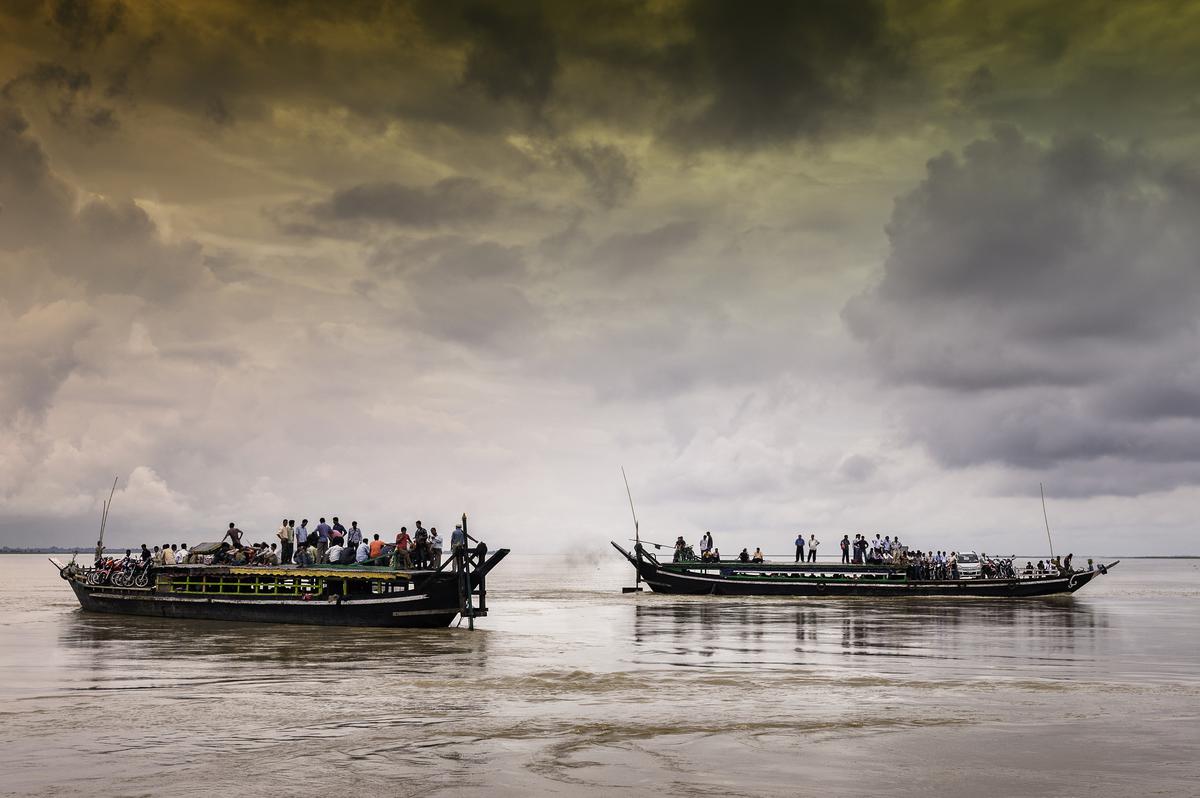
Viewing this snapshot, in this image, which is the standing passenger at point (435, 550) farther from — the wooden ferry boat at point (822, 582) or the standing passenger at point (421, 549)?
the wooden ferry boat at point (822, 582)

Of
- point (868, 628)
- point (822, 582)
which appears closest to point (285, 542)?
point (868, 628)

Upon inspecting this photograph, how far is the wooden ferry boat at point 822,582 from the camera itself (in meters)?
63.3

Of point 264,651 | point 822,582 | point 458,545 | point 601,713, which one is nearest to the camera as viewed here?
point 601,713

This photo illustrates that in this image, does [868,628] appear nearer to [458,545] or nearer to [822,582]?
[458,545]

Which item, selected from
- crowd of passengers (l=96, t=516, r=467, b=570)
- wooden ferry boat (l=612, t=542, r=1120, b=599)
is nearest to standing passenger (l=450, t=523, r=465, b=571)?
crowd of passengers (l=96, t=516, r=467, b=570)

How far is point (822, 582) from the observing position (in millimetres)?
63250

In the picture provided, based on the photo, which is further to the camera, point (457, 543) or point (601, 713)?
point (457, 543)

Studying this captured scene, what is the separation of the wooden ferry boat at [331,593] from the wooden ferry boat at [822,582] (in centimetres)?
2767

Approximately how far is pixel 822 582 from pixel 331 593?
34.6 meters

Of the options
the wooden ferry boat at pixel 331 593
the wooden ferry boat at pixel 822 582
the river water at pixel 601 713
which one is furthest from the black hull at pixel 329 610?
the wooden ferry boat at pixel 822 582

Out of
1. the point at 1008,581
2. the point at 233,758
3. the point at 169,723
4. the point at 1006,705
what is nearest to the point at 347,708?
the point at 169,723

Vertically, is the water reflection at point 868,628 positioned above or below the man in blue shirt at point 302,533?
below

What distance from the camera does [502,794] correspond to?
1238 centimetres

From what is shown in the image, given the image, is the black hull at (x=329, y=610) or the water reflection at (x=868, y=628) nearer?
the water reflection at (x=868, y=628)
